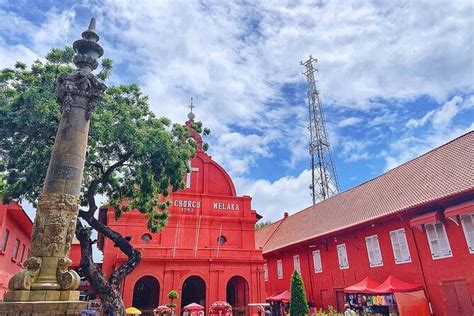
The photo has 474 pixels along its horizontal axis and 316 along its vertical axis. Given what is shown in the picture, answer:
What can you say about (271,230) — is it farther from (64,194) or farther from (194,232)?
(64,194)

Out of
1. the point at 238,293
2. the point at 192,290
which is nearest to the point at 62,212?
the point at 238,293

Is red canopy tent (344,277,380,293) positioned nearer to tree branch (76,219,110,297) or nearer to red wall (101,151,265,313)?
red wall (101,151,265,313)

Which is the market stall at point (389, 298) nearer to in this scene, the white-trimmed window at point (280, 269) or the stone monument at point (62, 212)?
the white-trimmed window at point (280, 269)

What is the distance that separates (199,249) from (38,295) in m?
14.7

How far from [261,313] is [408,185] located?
11105mm

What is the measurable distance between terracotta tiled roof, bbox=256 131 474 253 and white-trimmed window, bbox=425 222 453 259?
1211 millimetres

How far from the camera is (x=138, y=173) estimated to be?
13234 mm

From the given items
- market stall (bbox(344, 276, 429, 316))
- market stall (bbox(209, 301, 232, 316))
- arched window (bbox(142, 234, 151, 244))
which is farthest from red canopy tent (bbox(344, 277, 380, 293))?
arched window (bbox(142, 234, 151, 244))

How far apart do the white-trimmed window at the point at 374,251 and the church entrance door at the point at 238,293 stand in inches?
291

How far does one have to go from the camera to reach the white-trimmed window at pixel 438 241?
540 inches

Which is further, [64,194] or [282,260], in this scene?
[282,260]

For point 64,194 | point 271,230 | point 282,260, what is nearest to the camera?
point 64,194

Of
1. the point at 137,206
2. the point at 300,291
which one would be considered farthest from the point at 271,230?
the point at 137,206

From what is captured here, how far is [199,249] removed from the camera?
795 inches
